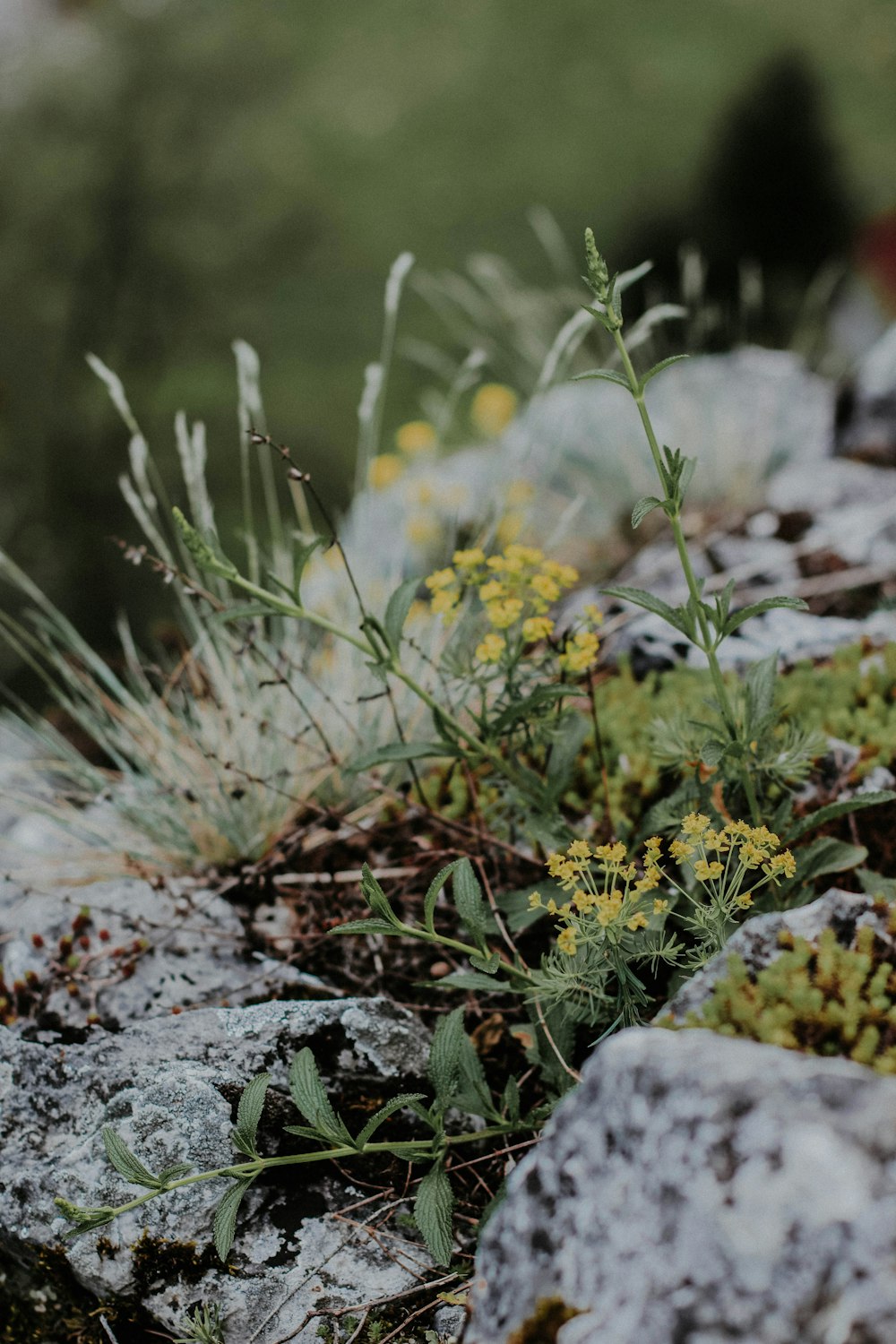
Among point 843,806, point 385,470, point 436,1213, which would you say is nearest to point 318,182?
point 385,470

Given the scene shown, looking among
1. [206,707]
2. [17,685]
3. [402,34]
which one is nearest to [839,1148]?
[206,707]

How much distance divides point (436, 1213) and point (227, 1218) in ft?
1.06

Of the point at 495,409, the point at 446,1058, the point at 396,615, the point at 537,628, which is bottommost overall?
the point at 495,409

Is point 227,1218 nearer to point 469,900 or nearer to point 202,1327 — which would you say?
point 202,1327

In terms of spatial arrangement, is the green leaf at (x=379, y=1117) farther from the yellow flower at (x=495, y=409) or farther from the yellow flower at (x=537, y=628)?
the yellow flower at (x=495, y=409)

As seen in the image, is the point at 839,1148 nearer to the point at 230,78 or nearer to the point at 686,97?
the point at 230,78

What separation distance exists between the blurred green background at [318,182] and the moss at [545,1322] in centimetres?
760

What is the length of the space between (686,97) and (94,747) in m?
9.52

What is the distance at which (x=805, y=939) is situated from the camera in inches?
58.0

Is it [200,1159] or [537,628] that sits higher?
[537,628]

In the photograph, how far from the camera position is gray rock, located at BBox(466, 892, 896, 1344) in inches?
38.7

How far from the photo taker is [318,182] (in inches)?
409

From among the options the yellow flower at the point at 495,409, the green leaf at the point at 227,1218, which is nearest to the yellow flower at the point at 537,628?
the green leaf at the point at 227,1218

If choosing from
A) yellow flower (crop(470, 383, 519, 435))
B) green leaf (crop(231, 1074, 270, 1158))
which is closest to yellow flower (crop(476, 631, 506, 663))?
green leaf (crop(231, 1074, 270, 1158))
